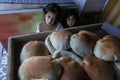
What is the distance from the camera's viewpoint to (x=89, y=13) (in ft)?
4.56

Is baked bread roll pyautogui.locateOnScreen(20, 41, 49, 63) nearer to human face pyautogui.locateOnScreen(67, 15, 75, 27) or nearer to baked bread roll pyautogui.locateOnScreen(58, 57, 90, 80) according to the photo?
baked bread roll pyautogui.locateOnScreen(58, 57, 90, 80)

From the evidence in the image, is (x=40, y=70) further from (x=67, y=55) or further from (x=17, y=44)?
(x=17, y=44)

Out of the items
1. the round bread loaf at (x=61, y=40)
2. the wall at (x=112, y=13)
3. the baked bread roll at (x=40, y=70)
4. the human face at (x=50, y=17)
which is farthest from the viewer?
the wall at (x=112, y=13)

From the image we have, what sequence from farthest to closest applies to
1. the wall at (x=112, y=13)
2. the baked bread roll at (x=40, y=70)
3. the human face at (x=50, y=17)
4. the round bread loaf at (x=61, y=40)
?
the wall at (x=112, y=13), the human face at (x=50, y=17), the round bread loaf at (x=61, y=40), the baked bread roll at (x=40, y=70)

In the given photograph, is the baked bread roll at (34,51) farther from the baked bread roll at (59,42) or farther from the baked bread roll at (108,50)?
the baked bread roll at (108,50)

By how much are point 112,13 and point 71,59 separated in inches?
40.5

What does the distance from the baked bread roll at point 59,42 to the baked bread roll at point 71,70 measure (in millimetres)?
64

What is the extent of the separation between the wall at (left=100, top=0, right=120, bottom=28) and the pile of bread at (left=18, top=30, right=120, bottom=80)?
873 millimetres

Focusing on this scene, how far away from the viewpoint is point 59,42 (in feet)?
1.83

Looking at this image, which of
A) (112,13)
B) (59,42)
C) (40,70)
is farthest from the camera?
(112,13)

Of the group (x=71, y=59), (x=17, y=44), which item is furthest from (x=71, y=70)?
(x=17, y=44)

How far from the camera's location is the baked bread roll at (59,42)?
556mm

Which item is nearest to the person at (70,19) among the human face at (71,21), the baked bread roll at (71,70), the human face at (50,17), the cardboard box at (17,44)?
A: the human face at (71,21)

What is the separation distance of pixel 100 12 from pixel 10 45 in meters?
1.00
